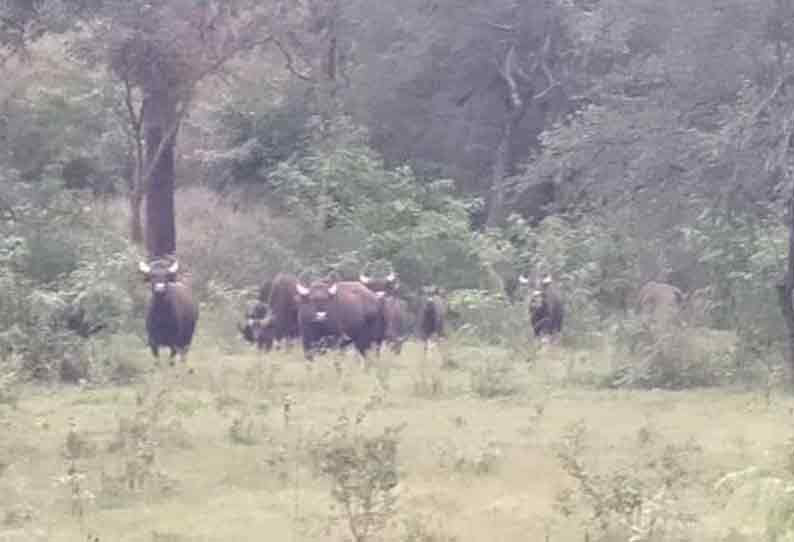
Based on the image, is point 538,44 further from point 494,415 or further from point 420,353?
point 494,415

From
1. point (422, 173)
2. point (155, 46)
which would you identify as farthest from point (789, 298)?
point (422, 173)

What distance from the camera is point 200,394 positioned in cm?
1712

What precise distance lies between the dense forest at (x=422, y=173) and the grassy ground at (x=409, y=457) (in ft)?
1.73

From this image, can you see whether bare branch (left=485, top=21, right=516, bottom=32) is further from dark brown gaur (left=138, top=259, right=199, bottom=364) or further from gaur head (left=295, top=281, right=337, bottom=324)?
dark brown gaur (left=138, top=259, right=199, bottom=364)

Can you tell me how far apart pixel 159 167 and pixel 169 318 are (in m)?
11.1

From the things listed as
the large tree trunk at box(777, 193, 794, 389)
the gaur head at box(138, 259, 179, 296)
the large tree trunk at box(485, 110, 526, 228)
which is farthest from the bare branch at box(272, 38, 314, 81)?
the large tree trunk at box(777, 193, 794, 389)

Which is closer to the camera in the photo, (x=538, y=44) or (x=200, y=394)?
(x=200, y=394)

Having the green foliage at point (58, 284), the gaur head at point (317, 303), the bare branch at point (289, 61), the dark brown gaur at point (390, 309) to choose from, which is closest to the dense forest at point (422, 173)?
the green foliage at point (58, 284)

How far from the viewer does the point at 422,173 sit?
121ft

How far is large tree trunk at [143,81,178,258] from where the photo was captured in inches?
1220

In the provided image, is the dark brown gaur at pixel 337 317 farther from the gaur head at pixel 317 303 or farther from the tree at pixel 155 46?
the tree at pixel 155 46

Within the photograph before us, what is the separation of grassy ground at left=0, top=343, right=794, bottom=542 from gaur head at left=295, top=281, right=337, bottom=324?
3.10 m

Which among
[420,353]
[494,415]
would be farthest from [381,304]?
[494,415]

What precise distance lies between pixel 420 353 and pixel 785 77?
7591 millimetres
